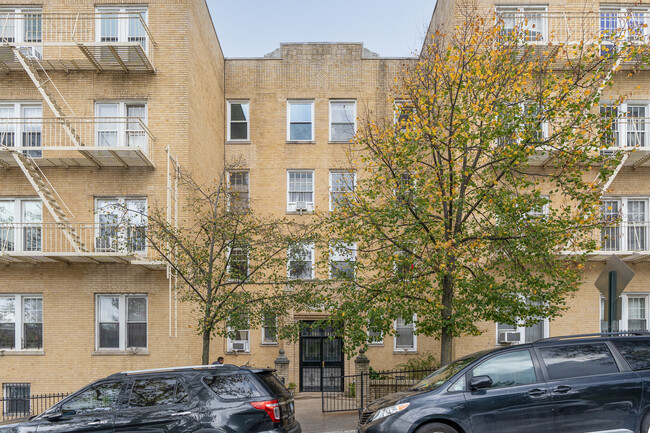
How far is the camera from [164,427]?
7.66 metres

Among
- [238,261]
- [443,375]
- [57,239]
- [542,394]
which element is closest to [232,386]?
[443,375]

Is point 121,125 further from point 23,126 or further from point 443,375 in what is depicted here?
point 443,375

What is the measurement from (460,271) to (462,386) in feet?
13.4

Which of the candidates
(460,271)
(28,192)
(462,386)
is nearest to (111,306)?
(28,192)

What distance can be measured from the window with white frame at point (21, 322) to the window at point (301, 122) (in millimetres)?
10817

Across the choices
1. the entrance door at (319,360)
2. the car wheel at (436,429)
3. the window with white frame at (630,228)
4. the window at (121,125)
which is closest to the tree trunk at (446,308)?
the car wheel at (436,429)

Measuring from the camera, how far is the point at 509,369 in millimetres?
7395

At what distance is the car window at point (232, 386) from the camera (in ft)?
25.8

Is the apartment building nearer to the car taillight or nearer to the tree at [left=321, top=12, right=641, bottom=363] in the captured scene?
the tree at [left=321, top=12, right=641, bottom=363]

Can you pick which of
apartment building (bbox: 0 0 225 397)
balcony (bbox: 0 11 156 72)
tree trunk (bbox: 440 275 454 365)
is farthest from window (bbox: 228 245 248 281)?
balcony (bbox: 0 11 156 72)

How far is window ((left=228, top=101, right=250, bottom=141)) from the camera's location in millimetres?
20625

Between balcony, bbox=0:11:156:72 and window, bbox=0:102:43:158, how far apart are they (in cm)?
122

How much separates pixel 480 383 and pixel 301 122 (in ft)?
49.4

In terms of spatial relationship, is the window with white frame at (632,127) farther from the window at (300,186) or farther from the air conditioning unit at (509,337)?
the window at (300,186)
